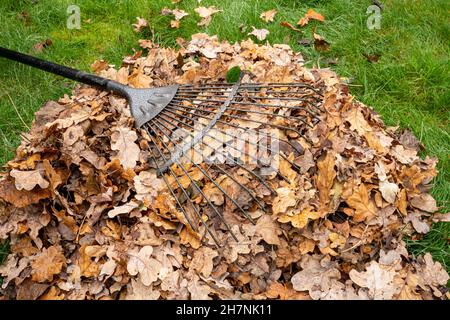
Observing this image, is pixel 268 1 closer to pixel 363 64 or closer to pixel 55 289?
pixel 363 64

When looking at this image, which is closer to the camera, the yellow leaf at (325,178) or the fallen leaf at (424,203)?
the yellow leaf at (325,178)

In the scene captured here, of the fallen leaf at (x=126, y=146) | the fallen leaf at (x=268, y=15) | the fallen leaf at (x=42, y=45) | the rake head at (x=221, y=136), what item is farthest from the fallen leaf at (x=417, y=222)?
the fallen leaf at (x=42, y=45)

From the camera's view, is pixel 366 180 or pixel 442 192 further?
pixel 442 192

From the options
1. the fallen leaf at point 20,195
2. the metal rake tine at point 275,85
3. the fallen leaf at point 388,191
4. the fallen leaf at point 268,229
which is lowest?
the fallen leaf at point 268,229

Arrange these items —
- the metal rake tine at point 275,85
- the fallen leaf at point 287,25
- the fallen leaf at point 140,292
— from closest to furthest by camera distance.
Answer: the fallen leaf at point 140,292, the metal rake tine at point 275,85, the fallen leaf at point 287,25

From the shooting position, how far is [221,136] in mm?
2346

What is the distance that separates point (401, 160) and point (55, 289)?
202 cm

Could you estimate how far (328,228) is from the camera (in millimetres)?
2154

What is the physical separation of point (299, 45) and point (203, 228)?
6.57ft

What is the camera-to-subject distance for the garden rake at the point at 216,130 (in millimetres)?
2184

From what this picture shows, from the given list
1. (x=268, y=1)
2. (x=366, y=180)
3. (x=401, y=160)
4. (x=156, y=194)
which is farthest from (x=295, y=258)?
(x=268, y=1)

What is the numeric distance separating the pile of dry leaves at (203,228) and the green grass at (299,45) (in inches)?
23.1

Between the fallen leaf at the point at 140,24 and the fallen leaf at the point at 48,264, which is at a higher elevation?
the fallen leaf at the point at 140,24

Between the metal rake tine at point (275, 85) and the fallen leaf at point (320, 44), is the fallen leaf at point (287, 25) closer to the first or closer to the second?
the fallen leaf at point (320, 44)
